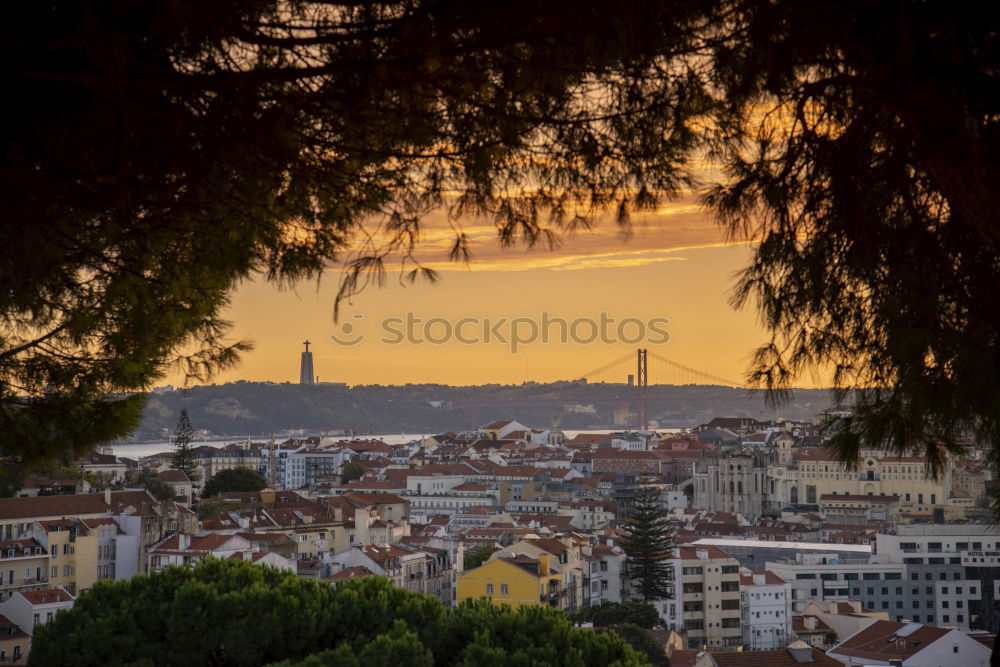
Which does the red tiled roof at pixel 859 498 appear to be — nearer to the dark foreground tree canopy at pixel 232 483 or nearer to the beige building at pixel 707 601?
the beige building at pixel 707 601

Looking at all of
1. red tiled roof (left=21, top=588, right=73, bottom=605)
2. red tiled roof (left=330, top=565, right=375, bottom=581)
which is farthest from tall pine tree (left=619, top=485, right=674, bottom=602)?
red tiled roof (left=21, top=588, right=73, bottom=605)

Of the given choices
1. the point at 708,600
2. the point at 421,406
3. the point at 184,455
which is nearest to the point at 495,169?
the point at 708,600

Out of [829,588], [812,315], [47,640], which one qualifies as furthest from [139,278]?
[829,588]

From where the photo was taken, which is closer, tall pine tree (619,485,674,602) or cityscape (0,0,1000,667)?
cityscape (0,0,1000,667)

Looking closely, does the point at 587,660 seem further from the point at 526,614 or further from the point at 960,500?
the point at 960,500

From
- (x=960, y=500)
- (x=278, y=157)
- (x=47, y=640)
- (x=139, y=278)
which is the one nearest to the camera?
(x=278, y=157)

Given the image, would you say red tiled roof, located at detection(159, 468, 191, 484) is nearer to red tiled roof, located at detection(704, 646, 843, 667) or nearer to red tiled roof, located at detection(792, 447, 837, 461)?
red tiled roof, located at detection(704, 646, 843, 667)

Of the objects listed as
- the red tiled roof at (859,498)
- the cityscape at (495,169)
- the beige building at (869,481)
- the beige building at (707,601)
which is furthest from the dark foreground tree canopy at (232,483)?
the cityscape at (495,169)
